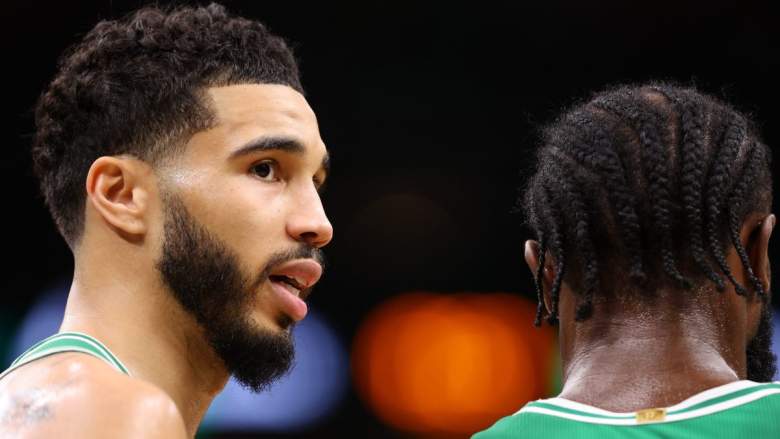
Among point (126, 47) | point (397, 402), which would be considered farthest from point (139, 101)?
point (397, 402)

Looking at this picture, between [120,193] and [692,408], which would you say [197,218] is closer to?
[120,193]

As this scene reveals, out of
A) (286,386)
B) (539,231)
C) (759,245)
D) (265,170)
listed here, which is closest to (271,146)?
(265,170)

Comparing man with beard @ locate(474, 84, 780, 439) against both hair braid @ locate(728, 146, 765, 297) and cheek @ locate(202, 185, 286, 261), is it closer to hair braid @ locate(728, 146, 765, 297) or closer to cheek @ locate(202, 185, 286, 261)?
hair braid @ locate(728, 146, 765, 297)

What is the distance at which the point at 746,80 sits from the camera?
7098 mm

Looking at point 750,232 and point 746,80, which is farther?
point 746,80

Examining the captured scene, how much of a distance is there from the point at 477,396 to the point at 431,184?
158 cm

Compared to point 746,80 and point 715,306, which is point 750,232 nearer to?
point 715,306

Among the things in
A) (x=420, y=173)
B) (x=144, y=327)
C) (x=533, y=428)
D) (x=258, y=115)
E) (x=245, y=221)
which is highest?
(x=420, y=173)

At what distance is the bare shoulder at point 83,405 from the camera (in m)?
1.90

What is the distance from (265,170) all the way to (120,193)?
320 mm

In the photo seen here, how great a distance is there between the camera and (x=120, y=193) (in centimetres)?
241

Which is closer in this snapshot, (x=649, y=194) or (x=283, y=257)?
(x=649, y=194)

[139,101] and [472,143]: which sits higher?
[472,143]

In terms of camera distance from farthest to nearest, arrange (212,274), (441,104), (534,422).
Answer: (441,104)
(212,274)
(534,422)
